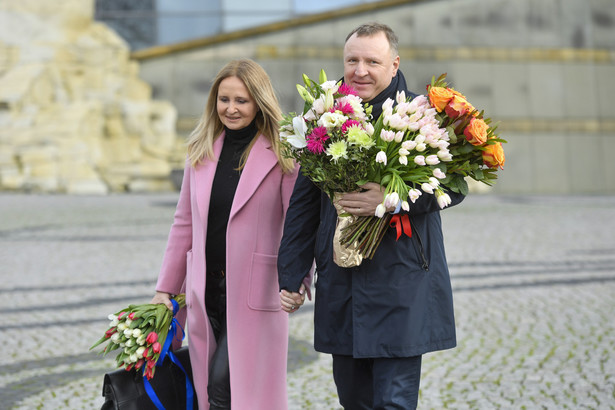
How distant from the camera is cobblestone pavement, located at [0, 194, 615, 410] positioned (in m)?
4.44

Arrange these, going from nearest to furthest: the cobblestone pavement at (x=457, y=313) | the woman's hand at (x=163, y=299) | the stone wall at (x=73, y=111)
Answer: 1. the woman's hand at (x=163, y=299)
2. the cobblestone pavement at (x=457, y=313)
3. the stone wall at (x=73, y=111)

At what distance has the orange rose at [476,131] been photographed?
250 centimetres

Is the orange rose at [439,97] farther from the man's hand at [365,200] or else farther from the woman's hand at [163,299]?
the woman's hand at [163,299]

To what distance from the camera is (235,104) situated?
313cm

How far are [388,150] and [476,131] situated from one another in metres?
0.28

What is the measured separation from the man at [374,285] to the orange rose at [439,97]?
0.22 m

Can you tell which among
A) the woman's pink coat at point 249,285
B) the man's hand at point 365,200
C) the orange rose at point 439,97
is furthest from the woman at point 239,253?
the orange rose at point 439,97

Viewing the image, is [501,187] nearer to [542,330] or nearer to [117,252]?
[117,252]

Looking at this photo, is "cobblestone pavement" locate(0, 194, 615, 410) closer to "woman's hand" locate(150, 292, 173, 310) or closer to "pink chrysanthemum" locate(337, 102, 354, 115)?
"woman's hand" locate(150, 292, 173, 310)

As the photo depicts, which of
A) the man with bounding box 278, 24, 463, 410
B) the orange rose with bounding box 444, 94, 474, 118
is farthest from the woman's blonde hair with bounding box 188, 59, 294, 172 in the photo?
the orange rose with bounding box 444, 94, 474, 118

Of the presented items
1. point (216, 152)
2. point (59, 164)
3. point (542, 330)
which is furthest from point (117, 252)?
point (59, 164)

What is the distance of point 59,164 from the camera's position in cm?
1892

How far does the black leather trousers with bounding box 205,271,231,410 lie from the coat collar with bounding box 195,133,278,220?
0.88 ft

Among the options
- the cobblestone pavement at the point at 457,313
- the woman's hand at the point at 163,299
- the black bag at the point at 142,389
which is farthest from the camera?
the cobblestone pavement at the point at 457,313
